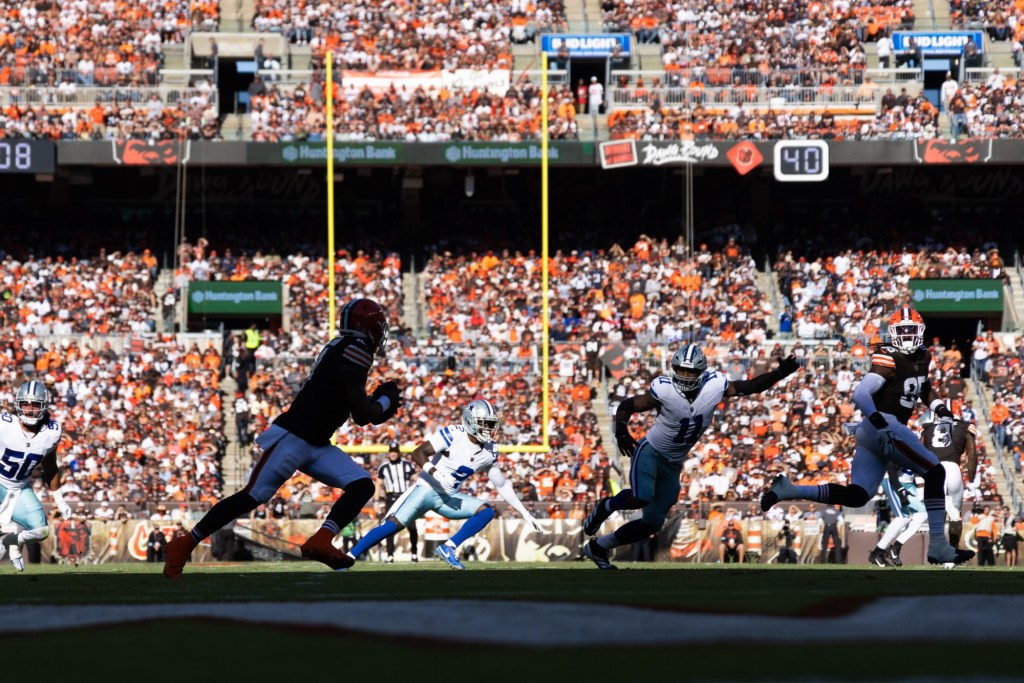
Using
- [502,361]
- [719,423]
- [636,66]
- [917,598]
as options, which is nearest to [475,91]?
[636,66]

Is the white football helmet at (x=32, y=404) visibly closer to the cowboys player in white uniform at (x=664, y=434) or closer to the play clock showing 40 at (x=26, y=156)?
the cowboys player in white uniform at (x=664, y=434)

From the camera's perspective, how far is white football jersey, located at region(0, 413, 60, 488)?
14.5 meters

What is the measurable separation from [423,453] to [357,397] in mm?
5288

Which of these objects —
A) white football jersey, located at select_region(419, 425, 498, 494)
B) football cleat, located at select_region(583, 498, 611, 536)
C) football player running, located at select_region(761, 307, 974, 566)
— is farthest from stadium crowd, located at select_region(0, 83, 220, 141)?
football player running, located at select_region(761, 307, 974, 566)

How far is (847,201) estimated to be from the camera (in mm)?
34750

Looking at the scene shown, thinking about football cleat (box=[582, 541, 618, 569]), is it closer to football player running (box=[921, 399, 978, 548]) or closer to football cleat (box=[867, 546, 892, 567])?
football cleat (box=[867, 546, 892, 567])

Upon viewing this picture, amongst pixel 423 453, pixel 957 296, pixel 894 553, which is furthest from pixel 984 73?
pixel 423 453

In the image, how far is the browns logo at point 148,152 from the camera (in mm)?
31812

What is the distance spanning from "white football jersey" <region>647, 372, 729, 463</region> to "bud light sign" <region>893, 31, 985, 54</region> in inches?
1000

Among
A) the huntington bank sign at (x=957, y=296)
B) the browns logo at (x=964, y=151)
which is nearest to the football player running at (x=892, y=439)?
the huntington bank sign at (x=957, y=296)

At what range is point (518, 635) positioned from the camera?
521 cm

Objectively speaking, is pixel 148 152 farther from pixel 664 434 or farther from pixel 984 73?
pixel 664 434

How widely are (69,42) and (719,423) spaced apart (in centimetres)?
1779

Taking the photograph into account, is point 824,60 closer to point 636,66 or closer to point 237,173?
point 636,66
